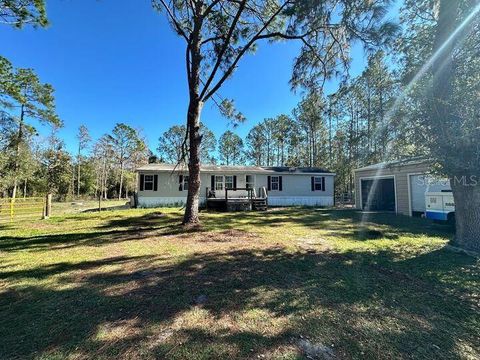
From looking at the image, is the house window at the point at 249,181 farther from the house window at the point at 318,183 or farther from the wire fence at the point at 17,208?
the wire fence at the point at 17,208

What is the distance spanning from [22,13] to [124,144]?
30.3 meters

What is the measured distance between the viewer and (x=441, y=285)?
12.9 ft

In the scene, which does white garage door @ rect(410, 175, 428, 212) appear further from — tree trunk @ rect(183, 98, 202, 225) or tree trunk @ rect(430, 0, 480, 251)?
tree trunk @ rect(183, 98, 202, 225)

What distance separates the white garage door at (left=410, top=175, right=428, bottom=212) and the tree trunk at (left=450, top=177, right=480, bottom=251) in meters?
7.33

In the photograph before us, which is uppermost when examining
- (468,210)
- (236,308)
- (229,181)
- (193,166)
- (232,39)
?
(232,39)

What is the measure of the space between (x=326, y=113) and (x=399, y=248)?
4361 millimetres

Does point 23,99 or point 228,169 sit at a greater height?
point 23,99

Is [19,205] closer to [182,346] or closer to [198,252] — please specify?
[198,252]

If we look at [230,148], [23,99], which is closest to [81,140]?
[230,148]

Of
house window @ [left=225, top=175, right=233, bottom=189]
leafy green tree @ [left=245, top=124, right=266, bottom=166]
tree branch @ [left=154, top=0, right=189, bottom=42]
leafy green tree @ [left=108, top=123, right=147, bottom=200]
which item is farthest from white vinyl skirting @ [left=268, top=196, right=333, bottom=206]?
leafy green tree @ [left=108, top=123, right=147, bottom=200]

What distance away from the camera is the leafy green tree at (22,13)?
338 inches

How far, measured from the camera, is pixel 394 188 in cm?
1427

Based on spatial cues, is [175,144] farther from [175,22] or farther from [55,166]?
[175,22]

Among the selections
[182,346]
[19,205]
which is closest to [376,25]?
[182,346]
